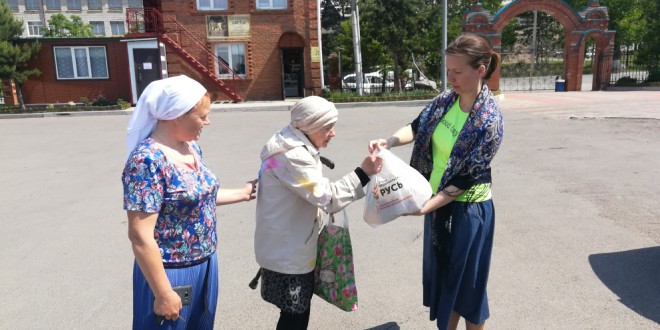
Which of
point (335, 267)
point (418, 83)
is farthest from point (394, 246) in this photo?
point (418, 83)

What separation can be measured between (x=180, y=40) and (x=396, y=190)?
23.7 m

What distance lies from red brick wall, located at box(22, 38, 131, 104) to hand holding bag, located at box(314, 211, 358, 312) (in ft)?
79.0

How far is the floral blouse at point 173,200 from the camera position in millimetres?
1898

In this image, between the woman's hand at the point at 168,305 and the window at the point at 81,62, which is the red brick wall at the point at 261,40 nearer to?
the window at the point at 81,62

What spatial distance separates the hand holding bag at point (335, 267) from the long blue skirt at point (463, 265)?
0.53 metres

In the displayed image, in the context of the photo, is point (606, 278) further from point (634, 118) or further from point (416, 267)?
point (634, 118)

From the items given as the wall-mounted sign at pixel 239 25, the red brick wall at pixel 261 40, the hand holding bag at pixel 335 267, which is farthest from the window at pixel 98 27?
the hand holding bag at pixel 335 267

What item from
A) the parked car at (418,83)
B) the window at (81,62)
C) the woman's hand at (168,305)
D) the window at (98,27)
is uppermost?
the window at (98,27)

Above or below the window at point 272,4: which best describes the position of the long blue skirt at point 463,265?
below

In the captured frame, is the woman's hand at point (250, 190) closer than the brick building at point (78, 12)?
Yes

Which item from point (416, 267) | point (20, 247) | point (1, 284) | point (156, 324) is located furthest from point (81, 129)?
point (156, 324)

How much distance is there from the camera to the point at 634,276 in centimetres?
397

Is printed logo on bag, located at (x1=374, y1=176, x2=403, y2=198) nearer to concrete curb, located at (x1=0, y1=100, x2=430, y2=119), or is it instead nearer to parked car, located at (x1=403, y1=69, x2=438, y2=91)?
concrete curb, located at (x1=0, y1=100, x2=430, y2=119)

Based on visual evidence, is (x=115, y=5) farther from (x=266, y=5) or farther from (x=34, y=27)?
(x=266, y=5)
